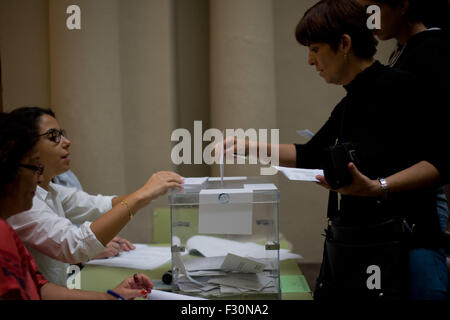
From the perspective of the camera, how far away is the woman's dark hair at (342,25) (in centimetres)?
118

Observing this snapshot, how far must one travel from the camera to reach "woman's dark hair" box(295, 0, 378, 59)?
1.18 m

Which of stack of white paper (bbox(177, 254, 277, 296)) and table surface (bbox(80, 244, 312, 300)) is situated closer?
stack of white paper (bbox(177, 254, 277, 296))

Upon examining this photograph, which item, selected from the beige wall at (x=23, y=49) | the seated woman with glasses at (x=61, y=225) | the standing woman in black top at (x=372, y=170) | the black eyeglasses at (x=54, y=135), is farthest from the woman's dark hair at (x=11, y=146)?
the beige wall at (x=23, y=49)

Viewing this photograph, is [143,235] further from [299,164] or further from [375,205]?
[375,205]

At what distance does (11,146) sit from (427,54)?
45.2 inches

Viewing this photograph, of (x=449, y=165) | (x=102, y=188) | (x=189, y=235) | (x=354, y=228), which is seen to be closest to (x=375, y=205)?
(x=354, y=228)

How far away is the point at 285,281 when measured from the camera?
146 cm

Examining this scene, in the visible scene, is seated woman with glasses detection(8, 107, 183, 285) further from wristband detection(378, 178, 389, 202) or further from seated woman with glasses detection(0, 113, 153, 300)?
wristband detection(378, 178, 389, 202)

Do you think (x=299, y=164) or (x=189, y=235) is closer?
(x=189, y=235)

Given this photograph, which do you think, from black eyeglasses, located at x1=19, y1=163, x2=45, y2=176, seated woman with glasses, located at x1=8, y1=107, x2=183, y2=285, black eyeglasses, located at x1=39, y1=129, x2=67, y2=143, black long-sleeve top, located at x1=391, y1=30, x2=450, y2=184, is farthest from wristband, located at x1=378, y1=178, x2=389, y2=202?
black eyeglasses, located at x1=39, y1=129, x2=67, y2=143

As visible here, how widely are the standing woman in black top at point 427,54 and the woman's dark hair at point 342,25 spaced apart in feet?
0.20

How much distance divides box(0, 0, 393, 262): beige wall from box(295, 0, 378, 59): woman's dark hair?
1992 mm

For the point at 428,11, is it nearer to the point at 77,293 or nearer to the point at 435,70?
the point at 435,70
